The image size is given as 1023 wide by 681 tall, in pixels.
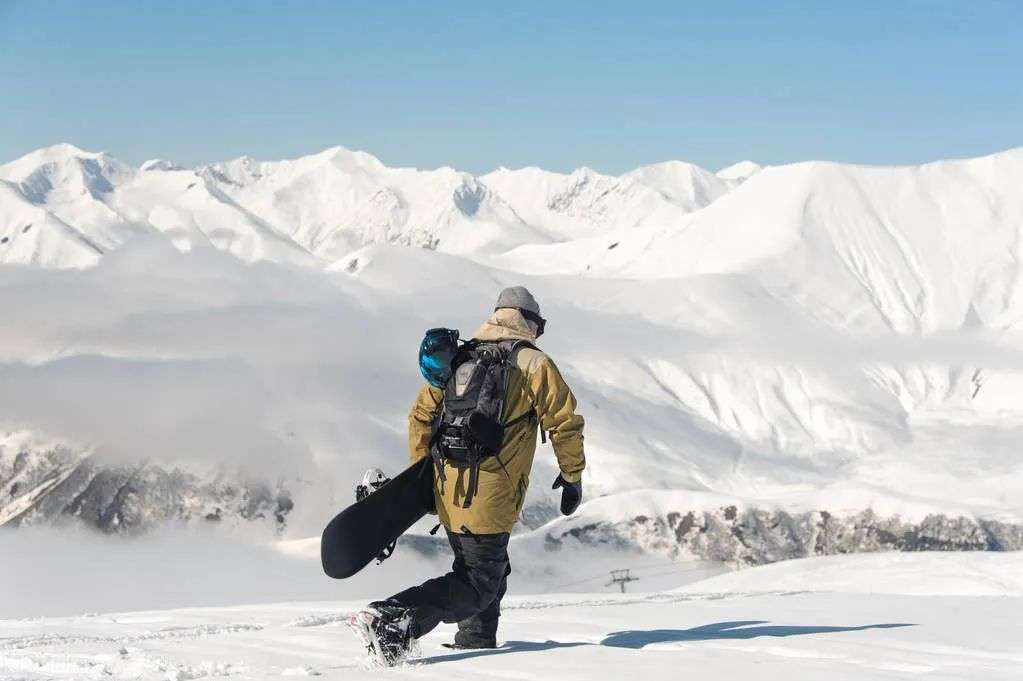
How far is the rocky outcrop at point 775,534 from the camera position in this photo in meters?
184

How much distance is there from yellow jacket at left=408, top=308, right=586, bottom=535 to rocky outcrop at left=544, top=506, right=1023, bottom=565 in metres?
178

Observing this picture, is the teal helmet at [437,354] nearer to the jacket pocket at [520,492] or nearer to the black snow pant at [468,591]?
the jacket pocket at [520,492]

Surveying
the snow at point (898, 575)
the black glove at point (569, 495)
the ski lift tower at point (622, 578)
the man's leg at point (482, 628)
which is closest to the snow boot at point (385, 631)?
the man's leg at point (482, 628)

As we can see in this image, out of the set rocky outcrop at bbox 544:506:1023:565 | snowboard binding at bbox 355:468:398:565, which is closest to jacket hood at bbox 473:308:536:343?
snowboard binding at bbox 355:468:398:565

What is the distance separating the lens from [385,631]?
1186cm

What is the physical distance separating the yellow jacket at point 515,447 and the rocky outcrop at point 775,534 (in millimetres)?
177535

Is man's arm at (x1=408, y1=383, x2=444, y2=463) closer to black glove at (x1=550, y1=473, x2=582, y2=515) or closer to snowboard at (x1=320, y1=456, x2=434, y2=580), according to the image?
snowboard at (x1=320, y1=456, x2=434, y2=580)

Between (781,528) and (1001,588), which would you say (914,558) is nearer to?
(1001,588)

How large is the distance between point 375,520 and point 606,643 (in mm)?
2749

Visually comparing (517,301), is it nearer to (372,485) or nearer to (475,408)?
(475,408)

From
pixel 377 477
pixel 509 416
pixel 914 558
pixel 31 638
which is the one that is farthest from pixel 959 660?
pixel 914 558

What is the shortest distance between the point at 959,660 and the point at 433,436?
5.24m

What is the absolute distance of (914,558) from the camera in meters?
42.2

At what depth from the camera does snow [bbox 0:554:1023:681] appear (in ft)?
36.1
